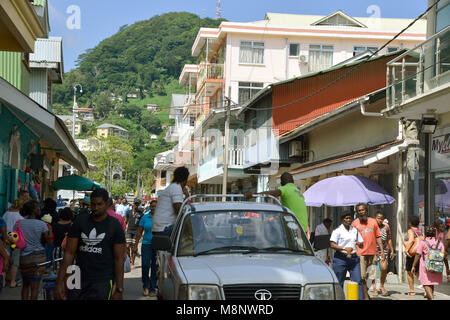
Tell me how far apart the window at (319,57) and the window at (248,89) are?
4.02m

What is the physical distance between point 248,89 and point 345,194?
28.9 meters

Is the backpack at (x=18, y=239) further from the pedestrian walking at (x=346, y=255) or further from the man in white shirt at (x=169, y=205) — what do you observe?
the pedestrian walking at (x=346, y=255)

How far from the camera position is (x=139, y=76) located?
13362cm

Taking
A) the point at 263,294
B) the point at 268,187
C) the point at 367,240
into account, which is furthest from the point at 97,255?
the point at 268,187

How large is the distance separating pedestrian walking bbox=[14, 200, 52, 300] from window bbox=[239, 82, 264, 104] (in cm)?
3458

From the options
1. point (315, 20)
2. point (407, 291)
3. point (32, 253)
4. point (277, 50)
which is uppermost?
point (315, 20)

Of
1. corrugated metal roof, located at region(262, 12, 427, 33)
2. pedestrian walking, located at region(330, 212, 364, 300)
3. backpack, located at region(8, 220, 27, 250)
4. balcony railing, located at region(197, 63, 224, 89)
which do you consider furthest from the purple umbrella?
corrugated metal roof, located at region(262, 12, 427, 33)

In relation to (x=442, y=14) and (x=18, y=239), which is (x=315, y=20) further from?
(x=18, y=239)

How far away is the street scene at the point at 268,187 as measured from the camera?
6.82m

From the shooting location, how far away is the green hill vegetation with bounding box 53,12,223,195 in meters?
105

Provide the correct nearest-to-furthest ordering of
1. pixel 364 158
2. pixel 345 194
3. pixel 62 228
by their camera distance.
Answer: pixel 62 228, pixel 345 194, pixel 364 158

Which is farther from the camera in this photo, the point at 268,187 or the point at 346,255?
the point at 268,187

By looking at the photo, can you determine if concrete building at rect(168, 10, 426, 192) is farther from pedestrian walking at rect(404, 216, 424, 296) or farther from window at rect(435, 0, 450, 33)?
pedestrian walking at rect(404, 216, 424, 296)

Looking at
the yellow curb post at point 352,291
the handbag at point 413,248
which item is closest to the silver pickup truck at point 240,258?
the yellow curb post at point 352,291
